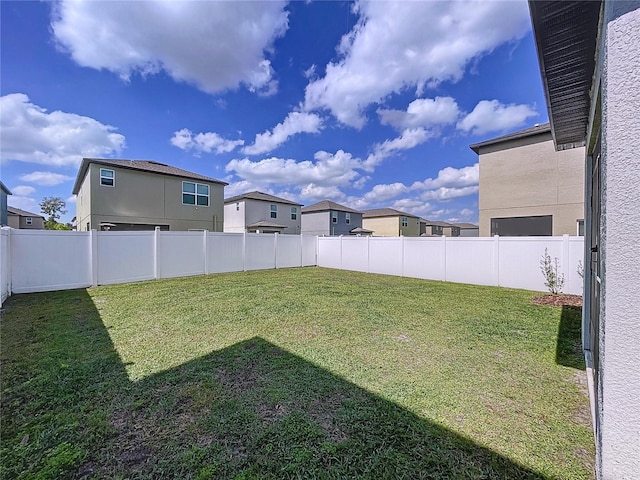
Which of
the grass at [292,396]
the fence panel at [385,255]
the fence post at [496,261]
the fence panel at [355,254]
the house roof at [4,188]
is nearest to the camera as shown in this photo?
the grass at [292,396]

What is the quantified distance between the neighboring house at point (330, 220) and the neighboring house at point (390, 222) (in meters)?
4.52

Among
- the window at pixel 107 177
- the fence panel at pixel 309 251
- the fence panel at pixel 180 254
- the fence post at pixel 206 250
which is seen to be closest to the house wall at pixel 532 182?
the fence panel at pixel 309 251

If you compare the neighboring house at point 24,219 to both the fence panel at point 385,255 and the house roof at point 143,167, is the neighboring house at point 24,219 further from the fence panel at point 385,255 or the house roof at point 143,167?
the fence panel at point 385,255

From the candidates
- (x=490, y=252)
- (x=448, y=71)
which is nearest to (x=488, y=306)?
(x=490, y=252)

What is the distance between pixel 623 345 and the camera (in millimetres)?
1385

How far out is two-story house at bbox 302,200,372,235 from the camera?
3300 centimetres

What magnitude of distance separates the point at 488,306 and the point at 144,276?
10.8 m

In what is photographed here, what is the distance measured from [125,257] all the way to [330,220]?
24.6 meters

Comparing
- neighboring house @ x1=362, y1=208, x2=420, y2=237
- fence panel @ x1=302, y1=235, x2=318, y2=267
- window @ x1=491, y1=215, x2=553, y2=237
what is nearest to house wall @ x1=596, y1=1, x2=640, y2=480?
fence panel @ x1=302, y1=235, x2=318, y2=267

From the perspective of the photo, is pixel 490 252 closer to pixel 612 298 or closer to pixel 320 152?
pixel 612 298

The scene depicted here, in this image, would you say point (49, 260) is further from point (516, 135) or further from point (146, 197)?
point (516, 135)

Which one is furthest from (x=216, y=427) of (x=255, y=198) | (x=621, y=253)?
(x=255, y=198)

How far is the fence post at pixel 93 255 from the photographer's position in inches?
354

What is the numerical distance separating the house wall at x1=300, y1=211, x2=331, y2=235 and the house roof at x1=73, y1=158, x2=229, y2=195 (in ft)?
51.7
